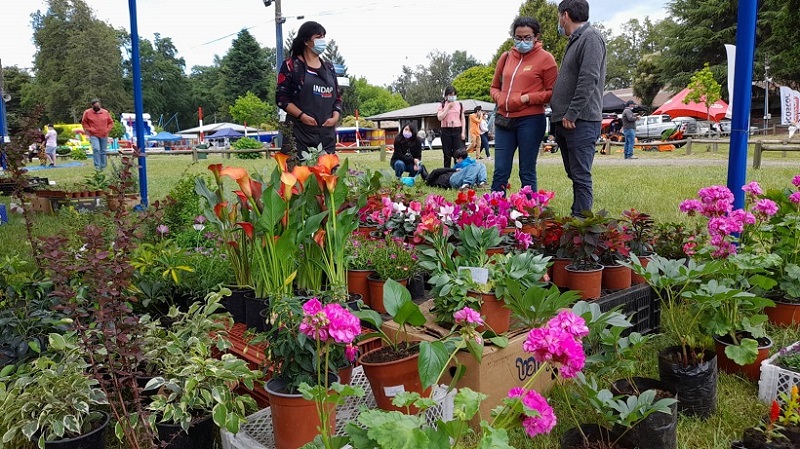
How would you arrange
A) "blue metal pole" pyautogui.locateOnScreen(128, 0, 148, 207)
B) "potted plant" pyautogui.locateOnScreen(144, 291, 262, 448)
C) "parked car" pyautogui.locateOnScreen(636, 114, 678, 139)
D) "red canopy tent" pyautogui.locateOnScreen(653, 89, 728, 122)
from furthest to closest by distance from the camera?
"parked car" pyautogui.locateOnScreen(636, 114, 678, 139) < "red canopy tent" pyautogui.locateOnScreen(653, 89, 728, 122) < "blue metal pole" pyautogui.locateOnScreen(128, 0, 148, 207) < "potted plant" pyautogui.locateOnScreen(144, 291, 262, 448)

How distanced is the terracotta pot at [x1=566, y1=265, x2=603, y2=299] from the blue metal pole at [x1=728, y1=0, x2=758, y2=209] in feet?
3.90

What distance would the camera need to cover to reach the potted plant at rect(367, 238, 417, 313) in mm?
2523

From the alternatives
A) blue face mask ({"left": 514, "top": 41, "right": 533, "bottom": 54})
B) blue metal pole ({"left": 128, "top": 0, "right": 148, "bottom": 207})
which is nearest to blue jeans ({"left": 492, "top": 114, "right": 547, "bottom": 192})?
blue face mask ({"left": 514, "top": 41, "right": 533, "bottom": 54})

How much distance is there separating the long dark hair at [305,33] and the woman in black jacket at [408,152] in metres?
5.03

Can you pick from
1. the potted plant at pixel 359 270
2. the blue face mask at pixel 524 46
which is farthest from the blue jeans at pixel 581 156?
the potted plant at pixel 359 270

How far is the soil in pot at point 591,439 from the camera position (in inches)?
59.7

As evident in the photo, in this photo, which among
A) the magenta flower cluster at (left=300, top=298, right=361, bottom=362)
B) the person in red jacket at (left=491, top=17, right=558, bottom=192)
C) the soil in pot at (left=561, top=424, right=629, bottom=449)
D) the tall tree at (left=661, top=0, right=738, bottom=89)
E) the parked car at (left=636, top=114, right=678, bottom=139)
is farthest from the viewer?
the tall tree at (left=661, top=0, right=738, bottom=89)

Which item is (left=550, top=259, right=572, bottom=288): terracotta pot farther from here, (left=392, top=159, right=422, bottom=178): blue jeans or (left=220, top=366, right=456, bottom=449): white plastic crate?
(left=392, top=159, right=422, bottom=178): blue jeans

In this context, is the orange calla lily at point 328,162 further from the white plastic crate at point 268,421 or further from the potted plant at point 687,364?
the potted plant at point 687,364

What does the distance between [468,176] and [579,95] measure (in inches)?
172

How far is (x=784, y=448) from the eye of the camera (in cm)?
150

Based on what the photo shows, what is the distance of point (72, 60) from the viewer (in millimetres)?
45250

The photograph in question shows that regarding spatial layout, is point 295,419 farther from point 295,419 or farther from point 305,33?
point 305,33

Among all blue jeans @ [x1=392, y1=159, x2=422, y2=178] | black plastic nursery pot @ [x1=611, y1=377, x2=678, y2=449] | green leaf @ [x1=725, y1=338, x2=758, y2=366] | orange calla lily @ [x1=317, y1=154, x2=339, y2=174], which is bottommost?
black plastic nursery pot @ [x1=611, y1=377, x2=678, y2=449]
